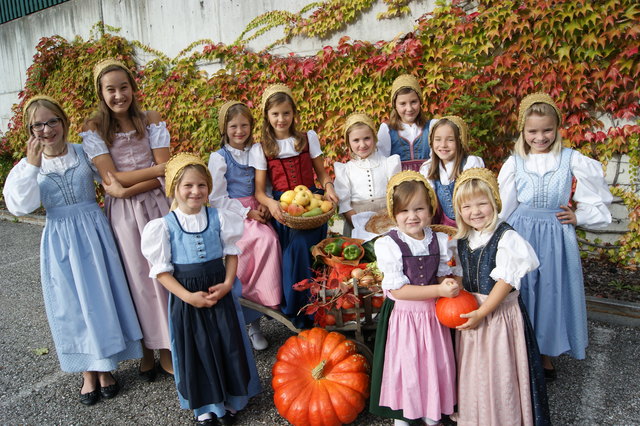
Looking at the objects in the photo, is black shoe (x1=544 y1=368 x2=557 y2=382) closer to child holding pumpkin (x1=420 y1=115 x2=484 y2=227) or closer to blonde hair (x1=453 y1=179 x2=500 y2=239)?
child holding pumpkin (x1=420 y1=115 x2=484 y2=227)

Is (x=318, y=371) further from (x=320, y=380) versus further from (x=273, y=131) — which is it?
(x=273, y=131)

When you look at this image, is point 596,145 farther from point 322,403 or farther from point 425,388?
point 322,403

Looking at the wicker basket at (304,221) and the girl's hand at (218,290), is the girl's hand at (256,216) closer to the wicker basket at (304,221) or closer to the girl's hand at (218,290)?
the wicker basket at (304,221)

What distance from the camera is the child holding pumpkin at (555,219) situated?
2928mm

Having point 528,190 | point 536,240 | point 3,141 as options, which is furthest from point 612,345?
point 3,141

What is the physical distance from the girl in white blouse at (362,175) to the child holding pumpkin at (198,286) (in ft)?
3.81

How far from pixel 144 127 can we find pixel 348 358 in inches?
81.8

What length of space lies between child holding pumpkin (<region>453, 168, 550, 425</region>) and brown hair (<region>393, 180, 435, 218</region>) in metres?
0.19

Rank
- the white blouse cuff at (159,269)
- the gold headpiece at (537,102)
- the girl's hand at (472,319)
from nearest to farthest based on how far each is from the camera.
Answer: the girl's hand at (472,319), the white blouse cuff at (159,269), the gold headpiece at (537,102)

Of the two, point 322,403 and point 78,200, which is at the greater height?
point 78,200

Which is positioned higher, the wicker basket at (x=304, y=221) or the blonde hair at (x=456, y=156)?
the blonde hair at (x=456, y=156)

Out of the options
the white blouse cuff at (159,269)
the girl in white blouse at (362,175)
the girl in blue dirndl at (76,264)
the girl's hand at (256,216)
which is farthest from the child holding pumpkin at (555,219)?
the girl in blue dirndl at (76,264)

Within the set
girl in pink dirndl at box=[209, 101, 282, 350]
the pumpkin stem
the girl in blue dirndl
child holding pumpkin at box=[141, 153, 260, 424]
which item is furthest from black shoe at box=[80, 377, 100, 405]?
the pumpkin stem

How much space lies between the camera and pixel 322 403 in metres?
2.58
